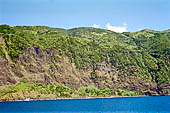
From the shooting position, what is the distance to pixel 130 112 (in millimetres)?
105312

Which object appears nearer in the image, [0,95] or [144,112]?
[144,112]

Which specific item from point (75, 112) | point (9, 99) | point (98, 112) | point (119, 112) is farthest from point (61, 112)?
point (9, 99)

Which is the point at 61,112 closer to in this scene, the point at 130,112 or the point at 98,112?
the point at 98,112

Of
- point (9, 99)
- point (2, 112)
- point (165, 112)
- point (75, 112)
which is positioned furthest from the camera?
point (9, 99)

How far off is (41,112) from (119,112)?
A: 102 ft

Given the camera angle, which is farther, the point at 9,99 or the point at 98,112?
the point at 9,99

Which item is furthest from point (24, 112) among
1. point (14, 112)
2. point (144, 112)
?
point (144, 112)

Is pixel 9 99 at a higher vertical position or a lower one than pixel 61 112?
lower

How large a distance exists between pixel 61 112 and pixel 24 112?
634 inches

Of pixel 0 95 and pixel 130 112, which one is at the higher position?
pixel 130 112

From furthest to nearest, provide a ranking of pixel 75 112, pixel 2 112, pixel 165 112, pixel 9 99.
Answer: pixel 9 99
pixel 2 112
pixel 75 112
pixel 165 112

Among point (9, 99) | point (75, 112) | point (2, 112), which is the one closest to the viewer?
point (75, 112)

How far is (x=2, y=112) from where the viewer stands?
11781cm

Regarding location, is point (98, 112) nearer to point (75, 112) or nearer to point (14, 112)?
point (75, 112)
